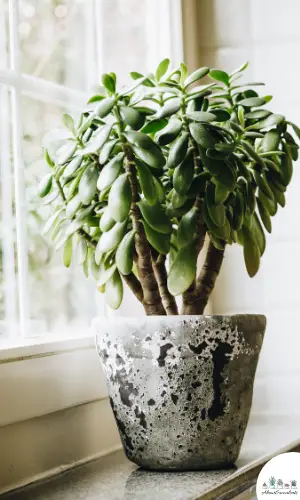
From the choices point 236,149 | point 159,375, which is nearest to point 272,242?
point 236,149

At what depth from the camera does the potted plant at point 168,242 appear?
0.90 meters

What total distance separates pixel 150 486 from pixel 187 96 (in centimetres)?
49

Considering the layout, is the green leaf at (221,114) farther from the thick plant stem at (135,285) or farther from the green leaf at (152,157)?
the thick plant stem at (135,285)

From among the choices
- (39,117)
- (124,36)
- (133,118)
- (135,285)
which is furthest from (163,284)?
(124,36)

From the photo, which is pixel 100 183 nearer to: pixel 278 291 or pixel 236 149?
pixel 236 149

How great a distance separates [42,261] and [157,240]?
0.31 m

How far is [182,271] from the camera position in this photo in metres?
0.92

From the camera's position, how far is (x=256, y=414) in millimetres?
1462

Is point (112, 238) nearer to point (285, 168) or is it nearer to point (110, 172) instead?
point (110, 172)

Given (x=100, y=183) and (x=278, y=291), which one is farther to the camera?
(x=278, y=291)

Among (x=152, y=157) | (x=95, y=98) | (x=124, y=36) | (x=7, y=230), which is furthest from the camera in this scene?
(x=124, y=36)

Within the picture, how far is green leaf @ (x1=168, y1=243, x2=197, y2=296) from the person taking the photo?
0.91 meters

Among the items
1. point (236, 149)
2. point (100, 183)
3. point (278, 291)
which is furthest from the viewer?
point (278, 291)
